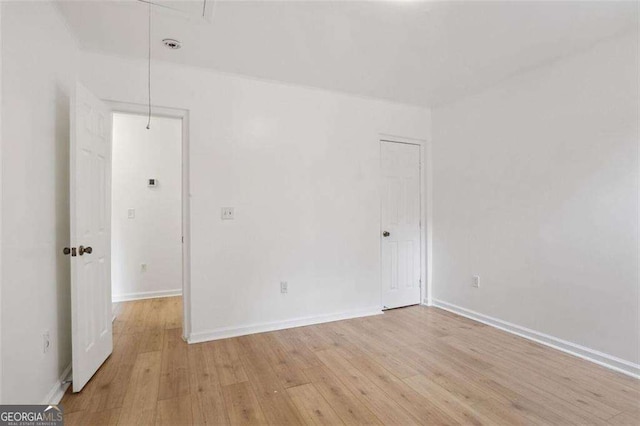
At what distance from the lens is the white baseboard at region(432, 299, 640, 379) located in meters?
2.36

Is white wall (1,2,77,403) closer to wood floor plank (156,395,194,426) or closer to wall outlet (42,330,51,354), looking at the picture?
wall outlet (42,330,51,354)

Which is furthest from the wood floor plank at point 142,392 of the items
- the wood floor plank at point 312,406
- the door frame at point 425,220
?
the door frame at point 425,220

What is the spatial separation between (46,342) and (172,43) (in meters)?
2.22

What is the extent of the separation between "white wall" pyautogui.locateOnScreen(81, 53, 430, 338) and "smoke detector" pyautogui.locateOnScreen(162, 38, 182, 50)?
36 centimetres

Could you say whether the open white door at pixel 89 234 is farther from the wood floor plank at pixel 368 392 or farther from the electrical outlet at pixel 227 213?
the wood floor plank at pixel 368 392

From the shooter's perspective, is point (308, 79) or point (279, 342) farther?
point (308, 79)

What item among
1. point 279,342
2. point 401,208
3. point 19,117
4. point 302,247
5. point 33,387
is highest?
point 19,117

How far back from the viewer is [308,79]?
3215 mm

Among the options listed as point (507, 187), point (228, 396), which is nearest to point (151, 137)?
point (228, 396)

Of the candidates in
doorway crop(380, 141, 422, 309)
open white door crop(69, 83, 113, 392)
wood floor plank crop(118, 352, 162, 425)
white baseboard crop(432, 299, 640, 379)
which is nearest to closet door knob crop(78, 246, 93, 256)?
open white door crop(69, 83, 113, 392)

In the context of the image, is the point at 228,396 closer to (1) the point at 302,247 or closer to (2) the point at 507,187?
(1) the point at 302,247

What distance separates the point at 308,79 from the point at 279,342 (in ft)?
8.34

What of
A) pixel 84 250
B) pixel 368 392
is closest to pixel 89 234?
pixel 84 250

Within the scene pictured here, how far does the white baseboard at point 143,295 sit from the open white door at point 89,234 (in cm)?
184
